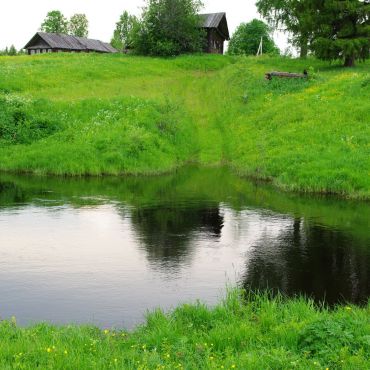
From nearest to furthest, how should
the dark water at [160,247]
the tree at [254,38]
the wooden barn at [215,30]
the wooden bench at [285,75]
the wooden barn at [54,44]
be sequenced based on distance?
the dark water at [160,247] → the wooden bench at [285,75] → the wooden barn at [215,30] → the wooden barn at [54,44] → the tree at [254,38]

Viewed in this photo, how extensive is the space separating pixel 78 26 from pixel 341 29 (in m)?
117

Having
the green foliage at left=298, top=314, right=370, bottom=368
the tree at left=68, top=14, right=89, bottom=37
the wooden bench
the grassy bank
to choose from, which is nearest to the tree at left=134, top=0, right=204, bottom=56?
the wooden bench

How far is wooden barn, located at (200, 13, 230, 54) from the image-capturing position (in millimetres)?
71044

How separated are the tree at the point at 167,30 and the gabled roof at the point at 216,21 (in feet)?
15.7

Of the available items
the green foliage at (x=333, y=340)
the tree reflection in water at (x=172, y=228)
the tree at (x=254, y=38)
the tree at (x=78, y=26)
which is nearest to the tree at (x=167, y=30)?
the tree at (x=254, y=38)

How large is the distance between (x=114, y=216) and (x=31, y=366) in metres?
11.2

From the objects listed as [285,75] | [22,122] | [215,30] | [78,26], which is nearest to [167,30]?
[215,30]

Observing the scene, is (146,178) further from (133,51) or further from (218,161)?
(133,51)

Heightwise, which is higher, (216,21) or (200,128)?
(216,21)

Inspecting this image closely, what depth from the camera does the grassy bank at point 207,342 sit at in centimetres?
727

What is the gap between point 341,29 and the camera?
42250mm

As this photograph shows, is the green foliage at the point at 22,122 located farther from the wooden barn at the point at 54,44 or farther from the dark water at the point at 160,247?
the wooden barn at the point at 54,44

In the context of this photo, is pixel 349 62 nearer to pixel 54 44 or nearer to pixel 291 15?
pixel 291 15

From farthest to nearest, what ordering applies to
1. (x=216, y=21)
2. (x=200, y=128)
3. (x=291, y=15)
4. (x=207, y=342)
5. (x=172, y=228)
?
(x=216, y=21), (x=291, y=15), (x=200, y=128), (x=172, y=228), (x=207, y=342)
